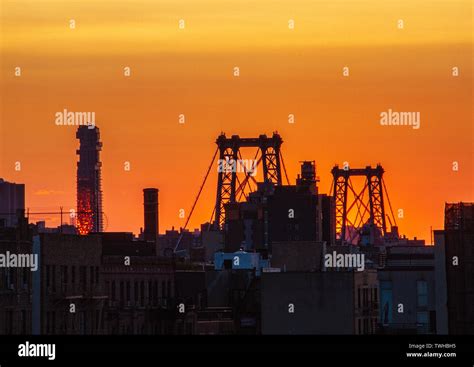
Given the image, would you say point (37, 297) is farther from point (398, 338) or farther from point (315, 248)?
point (398, 338)

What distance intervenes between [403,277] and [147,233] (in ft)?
92.8

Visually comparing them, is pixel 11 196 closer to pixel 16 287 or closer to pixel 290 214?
pixel 290 214

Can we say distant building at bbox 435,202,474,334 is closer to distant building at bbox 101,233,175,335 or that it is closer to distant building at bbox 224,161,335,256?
distant building at bbox 101,233,175,335

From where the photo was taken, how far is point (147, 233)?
399ft

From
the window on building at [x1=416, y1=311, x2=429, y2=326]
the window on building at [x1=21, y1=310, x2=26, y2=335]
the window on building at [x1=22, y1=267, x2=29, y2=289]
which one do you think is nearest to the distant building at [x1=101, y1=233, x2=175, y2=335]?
the window on building at [x1=22, y1=267, x2=29, y2=289]

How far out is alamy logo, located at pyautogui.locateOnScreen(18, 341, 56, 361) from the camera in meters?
18.2

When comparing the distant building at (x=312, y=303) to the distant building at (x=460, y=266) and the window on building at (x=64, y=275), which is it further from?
the window on building at (x=64, y=275)

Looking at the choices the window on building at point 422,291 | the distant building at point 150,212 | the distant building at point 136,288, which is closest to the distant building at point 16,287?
the distant building at point 136,288

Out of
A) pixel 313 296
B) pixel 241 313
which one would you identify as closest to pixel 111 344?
pixel 313 296

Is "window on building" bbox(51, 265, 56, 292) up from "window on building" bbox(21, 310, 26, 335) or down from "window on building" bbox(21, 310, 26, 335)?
up

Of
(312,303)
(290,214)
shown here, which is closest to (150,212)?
(290,214)

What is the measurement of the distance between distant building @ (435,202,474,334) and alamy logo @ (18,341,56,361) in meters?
50.5

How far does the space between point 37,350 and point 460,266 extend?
177 feet

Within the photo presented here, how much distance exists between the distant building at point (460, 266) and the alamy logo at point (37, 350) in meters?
50.5
